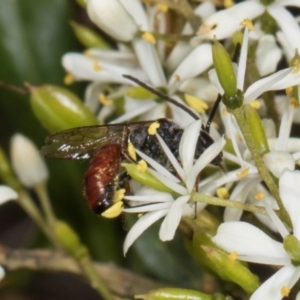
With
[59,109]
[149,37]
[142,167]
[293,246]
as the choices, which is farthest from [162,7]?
[293,246]

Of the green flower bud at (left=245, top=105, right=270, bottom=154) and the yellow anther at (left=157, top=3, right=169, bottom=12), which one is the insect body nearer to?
the green flower bud at (left=245, top=105, right=270, bottom=154)

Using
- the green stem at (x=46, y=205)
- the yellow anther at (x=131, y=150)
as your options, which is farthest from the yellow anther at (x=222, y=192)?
the green stem at (x=46, y=205)

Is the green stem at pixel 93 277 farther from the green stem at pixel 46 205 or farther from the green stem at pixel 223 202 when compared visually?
the green stem at pixel 223 202

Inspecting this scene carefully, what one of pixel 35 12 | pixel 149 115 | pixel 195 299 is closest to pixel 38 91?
pixel 149 115

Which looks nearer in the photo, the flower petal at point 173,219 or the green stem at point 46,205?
the flower petal at point 173,219

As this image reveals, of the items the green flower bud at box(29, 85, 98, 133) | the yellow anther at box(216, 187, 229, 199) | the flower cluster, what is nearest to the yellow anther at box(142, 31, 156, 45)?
the flower cluster

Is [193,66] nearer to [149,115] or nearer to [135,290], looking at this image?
[149,115]
